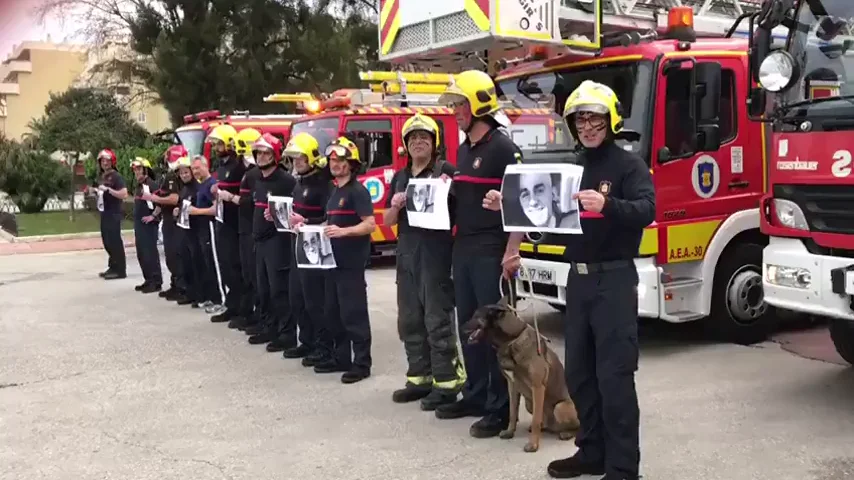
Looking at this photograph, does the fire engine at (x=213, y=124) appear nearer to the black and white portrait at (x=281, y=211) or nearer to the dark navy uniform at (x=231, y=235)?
the dark navy uniform at (x=231, y=235)

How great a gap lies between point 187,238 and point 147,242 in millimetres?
1978

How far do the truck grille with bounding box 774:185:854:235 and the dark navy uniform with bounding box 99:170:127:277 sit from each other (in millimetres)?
9565

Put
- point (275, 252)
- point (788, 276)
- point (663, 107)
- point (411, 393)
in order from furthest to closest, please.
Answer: point (275, 252) → point (663, 107) → point (411, 393) → point (788, 276)

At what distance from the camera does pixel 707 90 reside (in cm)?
681

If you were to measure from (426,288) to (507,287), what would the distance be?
2.00ft

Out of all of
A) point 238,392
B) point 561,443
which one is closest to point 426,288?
point 561,443

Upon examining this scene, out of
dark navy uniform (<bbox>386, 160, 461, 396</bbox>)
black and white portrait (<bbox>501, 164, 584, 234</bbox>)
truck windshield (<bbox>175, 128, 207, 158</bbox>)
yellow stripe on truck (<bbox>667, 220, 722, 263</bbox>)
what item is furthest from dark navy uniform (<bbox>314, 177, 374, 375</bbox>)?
truck windshield (<bbox>175, 128, 207, 158</bbox>)

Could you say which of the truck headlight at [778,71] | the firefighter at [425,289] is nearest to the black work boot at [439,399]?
the firefighter at [425,289]

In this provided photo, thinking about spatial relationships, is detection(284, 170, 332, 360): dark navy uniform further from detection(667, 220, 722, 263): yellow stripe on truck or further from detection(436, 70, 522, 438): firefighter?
detection(667, 220, 722, 263): yellow stripe on truck

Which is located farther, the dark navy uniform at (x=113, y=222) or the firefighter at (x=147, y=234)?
the dark navy uniform at (x=113, y=222)

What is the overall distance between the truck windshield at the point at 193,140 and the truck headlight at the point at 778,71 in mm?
12044

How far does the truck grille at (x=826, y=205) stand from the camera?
5105mm

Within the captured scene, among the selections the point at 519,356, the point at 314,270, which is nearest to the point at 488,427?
the point at 519,356

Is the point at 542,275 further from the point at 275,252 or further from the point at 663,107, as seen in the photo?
the point at 275,252
